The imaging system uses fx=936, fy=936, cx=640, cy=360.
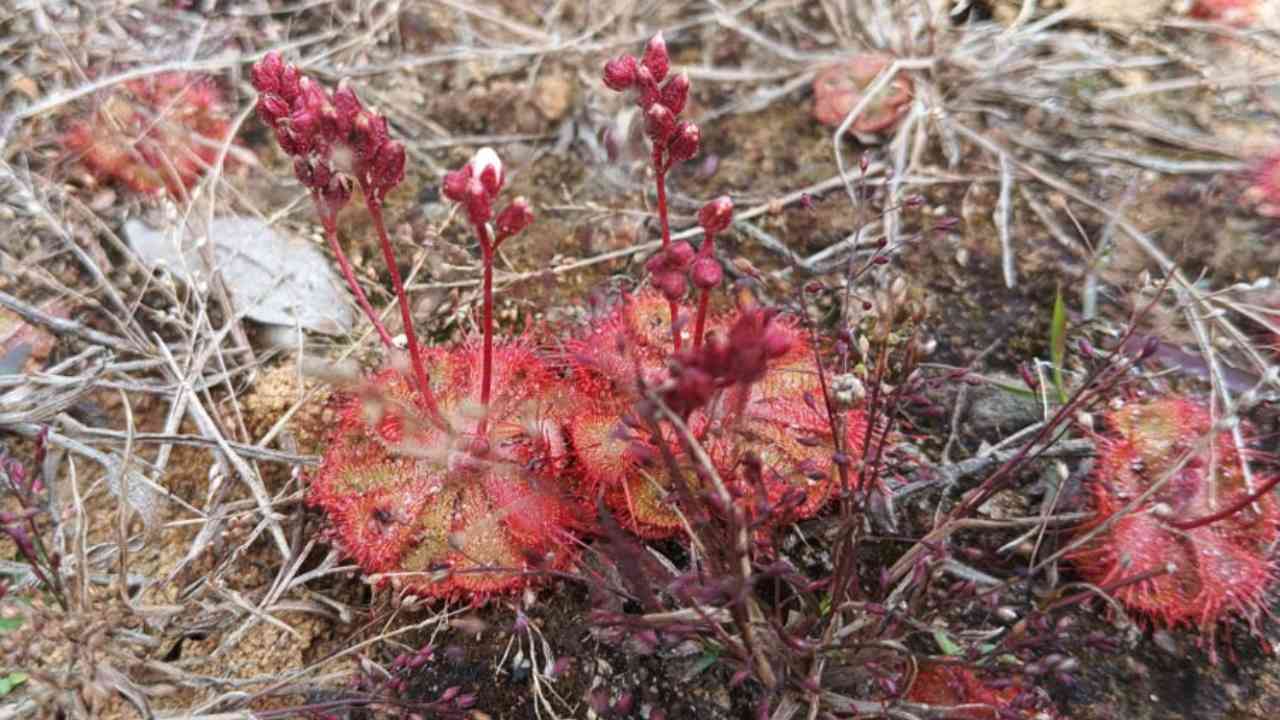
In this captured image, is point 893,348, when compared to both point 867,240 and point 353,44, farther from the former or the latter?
point 353,44

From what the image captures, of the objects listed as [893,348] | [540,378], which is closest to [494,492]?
[540,378]

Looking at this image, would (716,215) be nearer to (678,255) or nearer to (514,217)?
(678,255)

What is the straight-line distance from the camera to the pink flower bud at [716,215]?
1.91 meters

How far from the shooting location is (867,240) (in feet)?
10.3

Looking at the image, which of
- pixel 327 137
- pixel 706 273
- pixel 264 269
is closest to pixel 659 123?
pixel 706 273

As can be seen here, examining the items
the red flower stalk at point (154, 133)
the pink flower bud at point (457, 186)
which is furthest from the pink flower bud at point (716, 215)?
the red flower stalk at point (154, 133)

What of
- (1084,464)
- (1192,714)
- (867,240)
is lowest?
(1192,714)

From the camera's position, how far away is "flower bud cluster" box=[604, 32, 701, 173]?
1.97 meters

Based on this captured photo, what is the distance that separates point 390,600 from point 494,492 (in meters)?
0.38

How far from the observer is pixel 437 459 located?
2051mm

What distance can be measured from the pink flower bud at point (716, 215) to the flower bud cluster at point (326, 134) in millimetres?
639

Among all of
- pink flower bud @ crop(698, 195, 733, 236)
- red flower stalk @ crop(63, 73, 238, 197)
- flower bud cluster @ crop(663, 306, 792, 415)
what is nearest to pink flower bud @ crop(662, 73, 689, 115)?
pink flower bud @ crop(698, 195, 733, 236)

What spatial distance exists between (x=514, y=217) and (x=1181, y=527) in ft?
5.38

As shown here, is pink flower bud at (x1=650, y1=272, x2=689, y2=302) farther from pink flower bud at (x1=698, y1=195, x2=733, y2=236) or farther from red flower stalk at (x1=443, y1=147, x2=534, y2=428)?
red flower stalk at (x1=443, y1=147, x2=534, y2=428)
